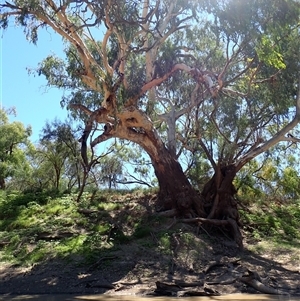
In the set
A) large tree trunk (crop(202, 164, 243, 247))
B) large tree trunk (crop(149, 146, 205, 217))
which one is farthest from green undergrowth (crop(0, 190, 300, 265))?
large tree trunk (crop(202, 164, 243, 247))

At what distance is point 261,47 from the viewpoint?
1232 centimetres

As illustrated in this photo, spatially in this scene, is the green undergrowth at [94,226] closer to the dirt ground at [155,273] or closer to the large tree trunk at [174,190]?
the dirt ground at [155,273]

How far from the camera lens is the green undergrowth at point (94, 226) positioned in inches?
529

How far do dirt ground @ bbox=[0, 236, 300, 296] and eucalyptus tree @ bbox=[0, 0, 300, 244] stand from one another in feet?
8.75

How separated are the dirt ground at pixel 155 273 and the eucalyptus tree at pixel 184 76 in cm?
267

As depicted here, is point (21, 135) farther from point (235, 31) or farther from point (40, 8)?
point (235, 31)

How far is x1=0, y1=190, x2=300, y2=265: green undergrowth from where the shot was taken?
44.1 ft

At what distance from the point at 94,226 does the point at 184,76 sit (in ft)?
23.1

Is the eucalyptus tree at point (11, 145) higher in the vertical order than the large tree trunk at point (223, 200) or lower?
higher

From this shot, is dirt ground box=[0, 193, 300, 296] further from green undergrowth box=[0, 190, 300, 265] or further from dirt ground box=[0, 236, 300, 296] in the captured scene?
green undergrowth box=[0, 190, 300, 265]

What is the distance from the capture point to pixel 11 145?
28.7 metres

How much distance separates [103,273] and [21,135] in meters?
18.6

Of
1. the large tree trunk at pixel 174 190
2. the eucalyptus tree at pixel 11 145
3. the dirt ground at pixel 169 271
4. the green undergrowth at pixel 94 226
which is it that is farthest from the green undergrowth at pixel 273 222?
the eucalyptus tree at pixel 11 145

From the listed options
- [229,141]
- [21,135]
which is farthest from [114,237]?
[21,135]
